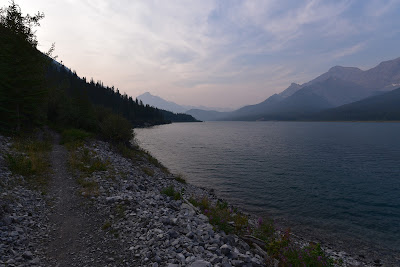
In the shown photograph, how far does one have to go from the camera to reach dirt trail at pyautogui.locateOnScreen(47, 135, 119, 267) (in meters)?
7.55

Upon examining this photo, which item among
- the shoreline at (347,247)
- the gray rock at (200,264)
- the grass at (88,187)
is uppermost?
the grass at (88,187)

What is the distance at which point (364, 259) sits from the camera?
15.1 m

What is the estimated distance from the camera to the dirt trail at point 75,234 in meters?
7.55

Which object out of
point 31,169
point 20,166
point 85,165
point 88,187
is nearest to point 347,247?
point 88,187

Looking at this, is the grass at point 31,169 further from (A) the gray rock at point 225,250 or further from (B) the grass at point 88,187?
(A) the gray rock at point 225,250

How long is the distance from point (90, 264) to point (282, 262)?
319 inches

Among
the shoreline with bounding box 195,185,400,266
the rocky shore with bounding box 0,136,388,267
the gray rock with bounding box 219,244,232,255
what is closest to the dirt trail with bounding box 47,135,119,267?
the rocky shore with bounding box 0,136,388,267

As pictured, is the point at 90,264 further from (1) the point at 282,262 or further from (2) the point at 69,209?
(1) the point at 282,262

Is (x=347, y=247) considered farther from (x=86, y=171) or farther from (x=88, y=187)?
(x=86, y=171)

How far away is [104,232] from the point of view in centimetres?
935

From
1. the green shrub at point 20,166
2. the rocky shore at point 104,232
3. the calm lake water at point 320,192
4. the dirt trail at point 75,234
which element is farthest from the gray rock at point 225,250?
the green shrub at point 20,166

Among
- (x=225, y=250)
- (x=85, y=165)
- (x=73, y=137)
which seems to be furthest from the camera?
(x=73, y=137)

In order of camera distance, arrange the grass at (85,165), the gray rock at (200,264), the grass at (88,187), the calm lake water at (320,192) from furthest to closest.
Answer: the calm lake water at (320,192) < the grass at (85,165) < the grass at (88,187) < the gray rock at (200,264)

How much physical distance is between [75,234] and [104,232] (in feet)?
4.04
